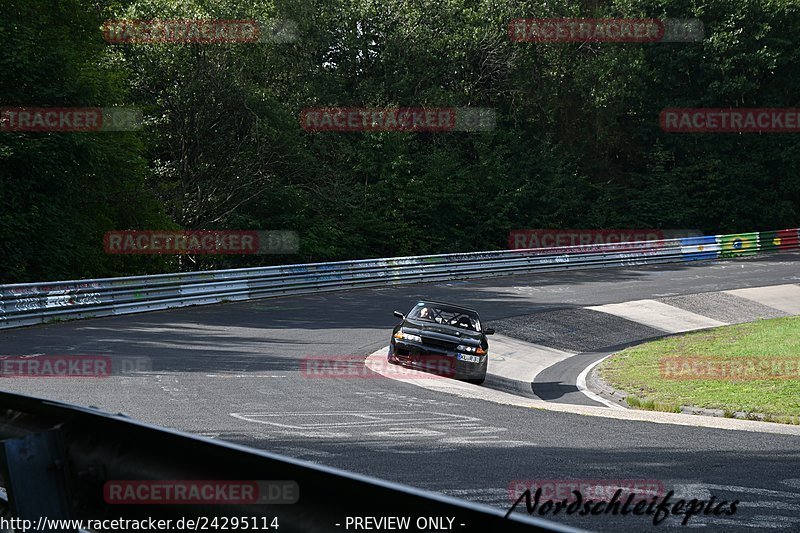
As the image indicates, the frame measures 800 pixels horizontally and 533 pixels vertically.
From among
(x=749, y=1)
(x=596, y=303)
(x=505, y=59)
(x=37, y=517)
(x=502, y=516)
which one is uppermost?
(x=749, y=1)

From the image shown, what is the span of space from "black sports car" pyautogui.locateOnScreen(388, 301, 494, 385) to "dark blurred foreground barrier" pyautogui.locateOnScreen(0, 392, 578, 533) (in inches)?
551

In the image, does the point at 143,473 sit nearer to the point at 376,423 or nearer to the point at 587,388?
the point at 376,423

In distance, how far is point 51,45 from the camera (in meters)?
28.5

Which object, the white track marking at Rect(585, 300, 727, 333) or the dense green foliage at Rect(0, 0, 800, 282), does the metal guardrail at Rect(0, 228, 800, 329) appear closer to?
the dense green foliage at Rect(0, 0, 800, 282)

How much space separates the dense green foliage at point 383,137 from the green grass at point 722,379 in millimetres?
17311

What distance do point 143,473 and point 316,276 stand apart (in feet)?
89.3

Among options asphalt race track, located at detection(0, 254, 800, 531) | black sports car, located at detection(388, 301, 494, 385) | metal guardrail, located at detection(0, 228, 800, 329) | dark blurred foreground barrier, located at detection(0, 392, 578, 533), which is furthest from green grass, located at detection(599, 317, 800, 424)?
dark blurred foreground barrier, located at detection(0, 392, 578, 533)

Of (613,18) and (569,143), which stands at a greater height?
(613,18)

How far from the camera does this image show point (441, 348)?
17859mm

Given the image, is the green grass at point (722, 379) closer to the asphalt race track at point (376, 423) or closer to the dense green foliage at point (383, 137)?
the asphalt race track at point (376, 423)

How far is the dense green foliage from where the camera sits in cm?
Answer: 2903

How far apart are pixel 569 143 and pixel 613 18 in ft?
25.5

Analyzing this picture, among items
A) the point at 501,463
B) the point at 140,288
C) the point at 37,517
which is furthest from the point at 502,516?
the point at 140,288

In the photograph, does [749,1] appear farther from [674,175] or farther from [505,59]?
[505,59]
